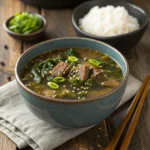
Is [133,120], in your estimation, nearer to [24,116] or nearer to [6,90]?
[24,116]

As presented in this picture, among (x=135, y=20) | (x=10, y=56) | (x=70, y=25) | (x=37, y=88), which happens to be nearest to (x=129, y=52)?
(x=135, y=20)

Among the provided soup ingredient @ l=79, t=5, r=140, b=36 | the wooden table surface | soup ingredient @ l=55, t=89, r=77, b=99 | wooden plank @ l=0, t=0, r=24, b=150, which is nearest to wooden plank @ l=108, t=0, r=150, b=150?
the wooden table surface

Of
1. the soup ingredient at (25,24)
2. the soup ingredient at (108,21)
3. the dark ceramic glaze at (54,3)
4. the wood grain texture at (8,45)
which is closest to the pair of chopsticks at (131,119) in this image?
the soup ingredient at (108,21)

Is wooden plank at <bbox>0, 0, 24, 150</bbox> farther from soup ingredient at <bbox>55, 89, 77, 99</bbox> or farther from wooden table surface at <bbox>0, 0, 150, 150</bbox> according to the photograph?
soup ingredient at <bbox>55, 89, 77, 99</bbox>

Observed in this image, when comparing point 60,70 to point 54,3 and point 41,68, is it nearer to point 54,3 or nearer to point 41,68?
point 41,68

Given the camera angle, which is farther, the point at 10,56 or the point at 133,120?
the point at 10,56

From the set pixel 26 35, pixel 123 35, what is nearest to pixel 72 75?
pixel 123 35
